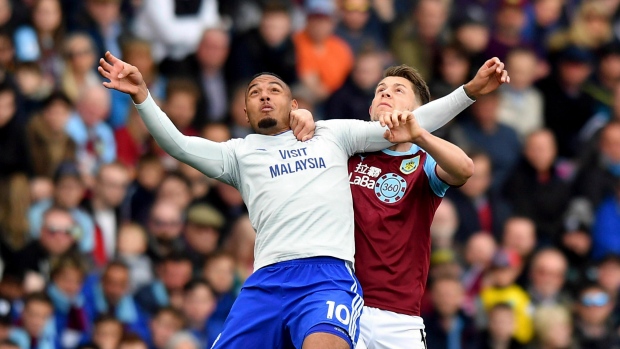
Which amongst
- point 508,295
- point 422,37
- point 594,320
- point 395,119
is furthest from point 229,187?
point 395,119

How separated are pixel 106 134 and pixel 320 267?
5495 millimetres

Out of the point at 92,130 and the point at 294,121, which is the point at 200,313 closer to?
the point at 92,130

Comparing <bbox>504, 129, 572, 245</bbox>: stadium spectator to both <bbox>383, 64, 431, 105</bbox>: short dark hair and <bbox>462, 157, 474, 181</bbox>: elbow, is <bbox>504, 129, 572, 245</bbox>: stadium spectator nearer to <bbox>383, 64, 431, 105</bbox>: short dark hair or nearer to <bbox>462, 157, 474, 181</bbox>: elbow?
<bbox>383, 64, 431, 105</bbox>: short dark hair

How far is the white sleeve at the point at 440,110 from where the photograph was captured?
941 cm

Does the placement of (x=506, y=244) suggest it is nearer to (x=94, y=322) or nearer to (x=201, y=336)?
(x=201, y=336)

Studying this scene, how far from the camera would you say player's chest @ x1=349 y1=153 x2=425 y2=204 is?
953 cm

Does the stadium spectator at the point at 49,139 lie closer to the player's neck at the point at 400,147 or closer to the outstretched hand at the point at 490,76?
the player's neck at the point at 400,147

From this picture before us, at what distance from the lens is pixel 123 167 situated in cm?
1370

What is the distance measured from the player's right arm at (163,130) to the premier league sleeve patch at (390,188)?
38.5 inches

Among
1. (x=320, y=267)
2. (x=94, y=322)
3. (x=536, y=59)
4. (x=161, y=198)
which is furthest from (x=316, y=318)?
(x=536, y=59)

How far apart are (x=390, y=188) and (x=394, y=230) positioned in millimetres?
277

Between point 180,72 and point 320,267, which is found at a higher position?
point 180,72

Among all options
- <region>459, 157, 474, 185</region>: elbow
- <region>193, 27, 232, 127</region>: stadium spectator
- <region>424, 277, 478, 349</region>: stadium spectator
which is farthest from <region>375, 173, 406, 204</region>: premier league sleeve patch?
<region>193, 27, 232, 127</region>: stadium spectator

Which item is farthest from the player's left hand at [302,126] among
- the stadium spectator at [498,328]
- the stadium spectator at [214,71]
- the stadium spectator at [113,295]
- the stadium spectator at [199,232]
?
the stadium spectator at [214,71]
